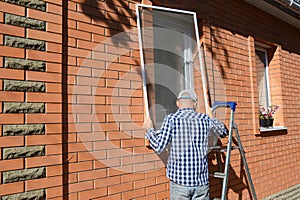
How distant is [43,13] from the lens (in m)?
2.37

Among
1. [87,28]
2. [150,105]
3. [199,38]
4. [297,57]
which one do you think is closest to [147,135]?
[150,105]

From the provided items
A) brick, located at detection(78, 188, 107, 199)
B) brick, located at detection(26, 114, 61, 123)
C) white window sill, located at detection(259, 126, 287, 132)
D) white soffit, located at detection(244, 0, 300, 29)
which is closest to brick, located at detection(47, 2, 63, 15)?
brick, located at detection(26, 114, 61, 123)

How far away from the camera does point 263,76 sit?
5711 mm

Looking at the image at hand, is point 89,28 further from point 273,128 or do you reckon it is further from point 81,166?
point 273,128

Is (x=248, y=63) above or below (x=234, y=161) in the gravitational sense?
above

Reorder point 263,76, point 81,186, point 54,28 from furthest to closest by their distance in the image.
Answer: point 263,76 < point 81,186 < point 54,28

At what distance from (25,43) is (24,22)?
6.5 inches

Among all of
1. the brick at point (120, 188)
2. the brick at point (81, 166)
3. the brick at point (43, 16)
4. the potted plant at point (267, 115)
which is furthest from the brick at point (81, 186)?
the potted plant at point (267, 115)

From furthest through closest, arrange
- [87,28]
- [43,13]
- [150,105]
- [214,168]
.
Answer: [214,168] < [150,105] < [87,28] < [43,13]

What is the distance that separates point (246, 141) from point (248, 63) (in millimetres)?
1300

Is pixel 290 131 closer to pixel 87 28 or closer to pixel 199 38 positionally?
pixel 199 38

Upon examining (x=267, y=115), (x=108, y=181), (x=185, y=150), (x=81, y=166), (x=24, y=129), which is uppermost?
(x=267, y=115)

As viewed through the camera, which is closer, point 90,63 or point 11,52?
point 11,52

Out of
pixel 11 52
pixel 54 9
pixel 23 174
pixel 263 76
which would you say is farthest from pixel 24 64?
pixel 263 76
